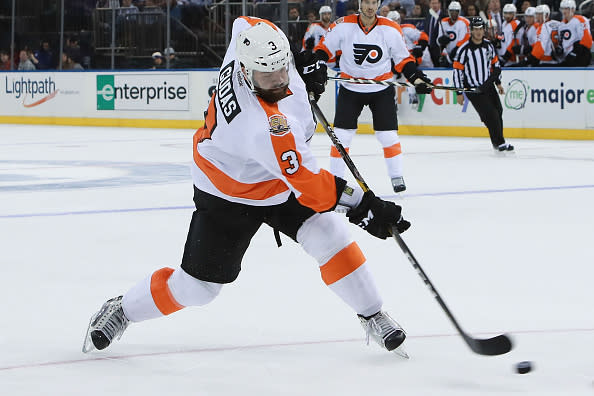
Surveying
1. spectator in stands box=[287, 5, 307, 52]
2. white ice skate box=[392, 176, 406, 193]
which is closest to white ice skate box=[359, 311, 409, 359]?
white ice skate box=[392, 176, 406, 193]

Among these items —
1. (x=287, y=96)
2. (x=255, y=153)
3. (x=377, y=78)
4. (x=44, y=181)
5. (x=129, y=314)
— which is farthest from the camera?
(x=44, y=181)

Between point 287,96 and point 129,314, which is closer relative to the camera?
point 287,96

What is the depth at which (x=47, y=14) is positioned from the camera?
51.7ft

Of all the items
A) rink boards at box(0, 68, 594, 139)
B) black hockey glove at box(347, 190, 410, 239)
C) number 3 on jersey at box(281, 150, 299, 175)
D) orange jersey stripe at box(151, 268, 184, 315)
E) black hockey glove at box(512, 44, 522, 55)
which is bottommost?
rink boards at box(0, 68, 594, 139)

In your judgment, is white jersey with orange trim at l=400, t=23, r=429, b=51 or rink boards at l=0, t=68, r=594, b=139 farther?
white jersey with orange trim at l=400, t=23, r=429, b=51

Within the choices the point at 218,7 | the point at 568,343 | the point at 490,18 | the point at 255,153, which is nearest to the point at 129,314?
the point at 255,153

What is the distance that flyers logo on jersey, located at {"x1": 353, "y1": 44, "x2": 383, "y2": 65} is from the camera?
693cm

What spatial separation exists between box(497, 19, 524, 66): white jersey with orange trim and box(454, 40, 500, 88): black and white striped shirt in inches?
72.5

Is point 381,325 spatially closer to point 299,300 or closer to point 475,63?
point 299,300

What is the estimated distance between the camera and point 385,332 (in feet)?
9.28

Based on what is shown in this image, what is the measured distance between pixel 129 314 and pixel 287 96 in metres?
0.77

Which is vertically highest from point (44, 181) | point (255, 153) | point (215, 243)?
point (255, 153)

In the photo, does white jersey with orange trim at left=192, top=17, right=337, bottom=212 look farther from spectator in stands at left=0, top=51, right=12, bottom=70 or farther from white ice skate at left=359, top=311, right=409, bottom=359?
spectator in stands at left=0, top=51, right=12, bottom=70

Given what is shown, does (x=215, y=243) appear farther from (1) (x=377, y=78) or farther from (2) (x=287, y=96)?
(1) (x=377, y=78)
